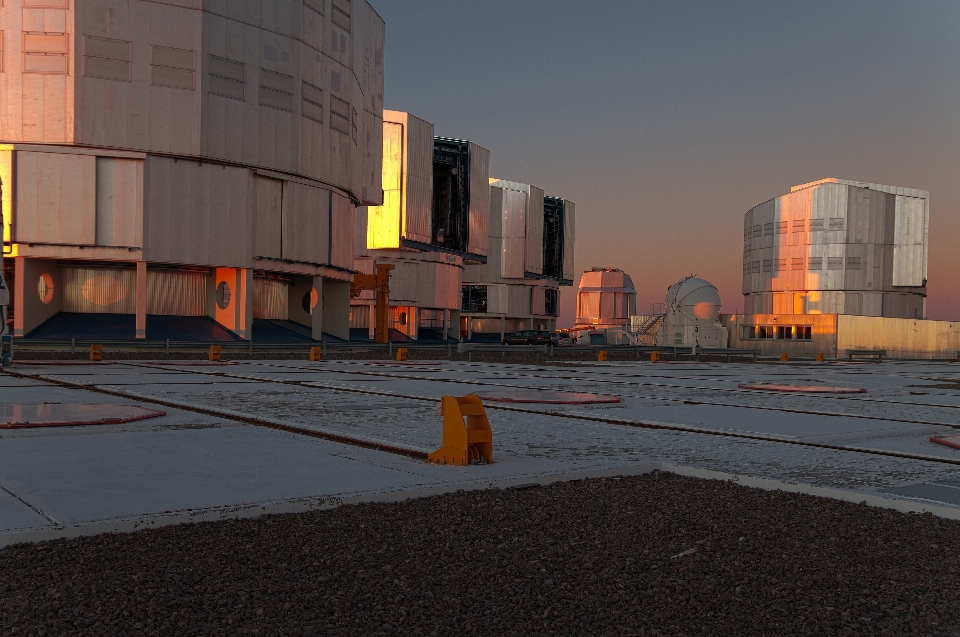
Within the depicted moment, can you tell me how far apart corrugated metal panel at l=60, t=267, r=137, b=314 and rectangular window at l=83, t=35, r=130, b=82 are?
12.9 metres

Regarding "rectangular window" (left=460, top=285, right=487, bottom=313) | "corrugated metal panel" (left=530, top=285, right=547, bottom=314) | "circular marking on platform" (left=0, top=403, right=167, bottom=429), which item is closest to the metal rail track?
"circular marking on platform" (left=0, top=403, right=167, bottom=429)

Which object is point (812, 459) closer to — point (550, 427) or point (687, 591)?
point (550, 427)

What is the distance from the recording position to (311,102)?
61.5 metres

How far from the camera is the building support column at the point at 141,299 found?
5531cm

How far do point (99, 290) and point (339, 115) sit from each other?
20.4 meters

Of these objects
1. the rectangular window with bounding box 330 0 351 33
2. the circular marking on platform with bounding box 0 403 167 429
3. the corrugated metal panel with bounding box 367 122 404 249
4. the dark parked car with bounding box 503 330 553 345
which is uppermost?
the rectangular window with bounding box 330 0 351 33

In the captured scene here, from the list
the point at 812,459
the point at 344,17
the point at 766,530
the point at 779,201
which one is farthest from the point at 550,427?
the point at 779,201

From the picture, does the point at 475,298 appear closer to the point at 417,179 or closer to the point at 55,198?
the point at 417,179

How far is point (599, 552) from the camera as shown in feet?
19.5

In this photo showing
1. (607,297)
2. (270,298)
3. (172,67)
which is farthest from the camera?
(607,297)

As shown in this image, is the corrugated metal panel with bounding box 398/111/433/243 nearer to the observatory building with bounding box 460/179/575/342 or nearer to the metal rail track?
the observatory building with bounding box 460/179/575/342

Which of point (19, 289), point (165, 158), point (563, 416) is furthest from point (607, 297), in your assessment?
point (563, 416)

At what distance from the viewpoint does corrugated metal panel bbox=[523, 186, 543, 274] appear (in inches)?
4793

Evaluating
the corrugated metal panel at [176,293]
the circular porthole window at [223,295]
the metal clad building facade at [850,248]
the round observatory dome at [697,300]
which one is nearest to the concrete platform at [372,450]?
the circular porthole window at [223,295]
